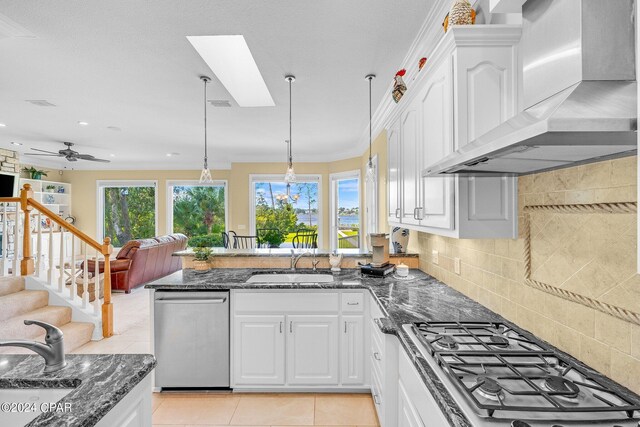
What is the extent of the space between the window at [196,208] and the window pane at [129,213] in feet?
1.73

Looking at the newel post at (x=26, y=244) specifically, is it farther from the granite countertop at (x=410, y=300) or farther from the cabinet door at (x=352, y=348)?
the cabinet door at (x=352, y=348)

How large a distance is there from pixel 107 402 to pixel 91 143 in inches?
262

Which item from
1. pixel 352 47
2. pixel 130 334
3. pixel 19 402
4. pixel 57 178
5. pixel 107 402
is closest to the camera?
pixel 107 402

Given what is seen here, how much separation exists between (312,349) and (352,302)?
49 centimetres

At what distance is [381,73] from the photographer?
301 cm

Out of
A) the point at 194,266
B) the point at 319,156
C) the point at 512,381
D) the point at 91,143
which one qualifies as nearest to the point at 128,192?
the point at 91,143

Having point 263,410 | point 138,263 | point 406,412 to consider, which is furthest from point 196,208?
point 406,412

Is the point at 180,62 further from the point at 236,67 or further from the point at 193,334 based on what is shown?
the point at 193,334

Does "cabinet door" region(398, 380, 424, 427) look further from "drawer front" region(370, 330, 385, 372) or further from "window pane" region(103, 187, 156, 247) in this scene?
"window pane" region(103, 187, 156, 247)

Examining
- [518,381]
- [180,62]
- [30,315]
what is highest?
[180,62]

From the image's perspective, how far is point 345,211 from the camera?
7043mm

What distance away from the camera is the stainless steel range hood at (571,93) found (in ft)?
2.54

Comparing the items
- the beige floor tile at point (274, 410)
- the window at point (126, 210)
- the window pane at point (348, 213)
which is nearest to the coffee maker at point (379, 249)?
the beige floor tile at point (274, 410)

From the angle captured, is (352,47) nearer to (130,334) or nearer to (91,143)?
(130,334)
